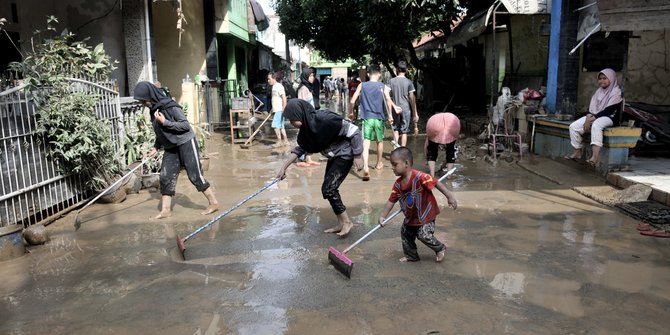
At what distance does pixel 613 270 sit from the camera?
4.17m

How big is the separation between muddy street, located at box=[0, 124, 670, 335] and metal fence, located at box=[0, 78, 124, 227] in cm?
Result: 33

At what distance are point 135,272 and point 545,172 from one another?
6.09m

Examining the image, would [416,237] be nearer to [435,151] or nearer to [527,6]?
[435,151]

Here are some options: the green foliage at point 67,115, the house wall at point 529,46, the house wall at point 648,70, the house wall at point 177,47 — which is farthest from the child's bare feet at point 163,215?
the house wall at point 529,46

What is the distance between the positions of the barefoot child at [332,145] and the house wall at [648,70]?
21.9ft

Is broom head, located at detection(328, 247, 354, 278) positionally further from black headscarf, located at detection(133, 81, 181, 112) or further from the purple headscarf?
the purple headscarf

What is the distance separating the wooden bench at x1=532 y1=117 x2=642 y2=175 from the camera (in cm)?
703

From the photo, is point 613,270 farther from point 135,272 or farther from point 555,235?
point 135,272

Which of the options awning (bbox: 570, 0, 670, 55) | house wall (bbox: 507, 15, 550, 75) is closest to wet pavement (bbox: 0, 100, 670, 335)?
awning (bbox: 570, 0, 670, 55)

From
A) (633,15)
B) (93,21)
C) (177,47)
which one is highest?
(93,21)

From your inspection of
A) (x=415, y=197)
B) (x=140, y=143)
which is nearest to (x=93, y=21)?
(x=140, y=143)

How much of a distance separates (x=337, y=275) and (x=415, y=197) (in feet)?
2.97

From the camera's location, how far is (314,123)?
5.09 meters

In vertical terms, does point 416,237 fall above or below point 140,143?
below
